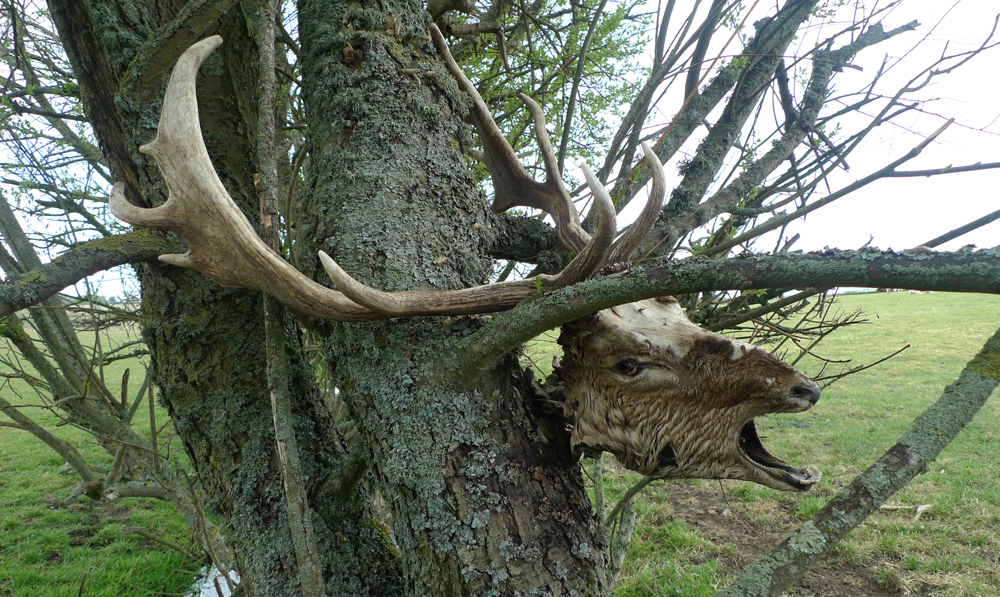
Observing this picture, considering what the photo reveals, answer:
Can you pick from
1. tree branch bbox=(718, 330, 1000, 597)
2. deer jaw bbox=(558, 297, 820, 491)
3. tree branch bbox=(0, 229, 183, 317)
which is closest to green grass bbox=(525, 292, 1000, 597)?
deer jaw bbox=(558, 297, 820, 491)

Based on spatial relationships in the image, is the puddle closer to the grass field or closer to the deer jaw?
the grass field

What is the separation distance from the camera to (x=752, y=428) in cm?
136

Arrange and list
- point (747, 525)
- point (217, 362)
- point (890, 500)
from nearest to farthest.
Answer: point (217, 362), point (747, 525), point (890, 500)

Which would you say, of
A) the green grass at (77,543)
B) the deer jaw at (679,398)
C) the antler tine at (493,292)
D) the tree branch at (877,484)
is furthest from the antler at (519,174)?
the green grass at (77,543)

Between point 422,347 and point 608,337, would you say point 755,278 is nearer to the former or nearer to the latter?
point 608,337

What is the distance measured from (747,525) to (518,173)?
1.75m

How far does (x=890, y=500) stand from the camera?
5.07 metres

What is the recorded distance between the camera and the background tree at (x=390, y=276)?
1200 millimetres

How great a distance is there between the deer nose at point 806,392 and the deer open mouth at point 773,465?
0.15 m

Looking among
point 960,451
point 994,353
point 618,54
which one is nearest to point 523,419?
point 994,353

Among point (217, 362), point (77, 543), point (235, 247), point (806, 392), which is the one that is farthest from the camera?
point (77, 543)

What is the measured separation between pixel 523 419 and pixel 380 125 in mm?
1080

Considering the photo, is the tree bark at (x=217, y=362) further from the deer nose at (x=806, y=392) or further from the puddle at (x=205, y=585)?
the puddle at (x=205, y=585)

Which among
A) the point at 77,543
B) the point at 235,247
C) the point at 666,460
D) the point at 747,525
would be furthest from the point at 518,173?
the point at 77,543
